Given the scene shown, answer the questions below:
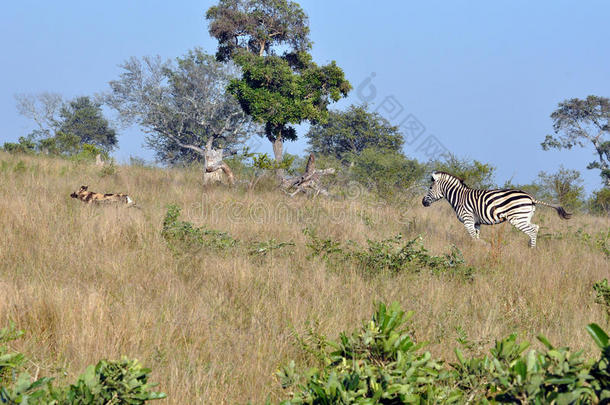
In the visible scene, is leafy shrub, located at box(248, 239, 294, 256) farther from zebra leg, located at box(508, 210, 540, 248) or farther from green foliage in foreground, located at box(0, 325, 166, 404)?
zebra leg, located at box(508, 210, 540, 248)

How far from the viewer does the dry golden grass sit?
335 cm

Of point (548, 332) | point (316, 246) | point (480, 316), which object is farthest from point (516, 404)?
point (316, 246)

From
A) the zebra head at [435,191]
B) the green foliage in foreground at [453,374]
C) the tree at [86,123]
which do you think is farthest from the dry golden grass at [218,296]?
the tree at [86,123]

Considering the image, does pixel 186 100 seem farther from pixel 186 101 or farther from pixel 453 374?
pixel 453 374

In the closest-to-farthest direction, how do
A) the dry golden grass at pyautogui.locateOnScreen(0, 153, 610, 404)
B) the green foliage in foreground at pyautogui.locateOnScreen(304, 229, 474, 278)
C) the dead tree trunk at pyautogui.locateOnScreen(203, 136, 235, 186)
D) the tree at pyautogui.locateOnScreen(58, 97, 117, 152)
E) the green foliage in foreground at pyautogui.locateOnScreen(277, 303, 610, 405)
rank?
1. the green foliage in foreground at pyautogui.locateOnScreen(277, 303, 610, 405)
2. the dry golden grass at pyautogui.locateOnScreen(0, 153, 610, 404)
3. the green foliage in foreground at pyautogui.locateOnScreen(304, 229, 474, 278)
4. the dead tree trunk at pyautogui.locateOnScreen(203, 136, 235, 186)
5. the tree at pyautogui.locateOnScreen(58, 97, 117, 152)

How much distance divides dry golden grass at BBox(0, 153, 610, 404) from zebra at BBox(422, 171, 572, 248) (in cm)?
87

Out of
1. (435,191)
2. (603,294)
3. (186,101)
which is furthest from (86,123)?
(603,294)

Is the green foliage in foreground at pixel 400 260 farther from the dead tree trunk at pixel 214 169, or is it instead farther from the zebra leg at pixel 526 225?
the dead tree trunk at pixel 214 169

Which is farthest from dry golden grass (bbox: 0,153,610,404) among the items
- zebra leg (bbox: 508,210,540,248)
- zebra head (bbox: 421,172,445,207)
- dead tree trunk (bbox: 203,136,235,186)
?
dead tree trunk (bbox: 203,136,235,186)

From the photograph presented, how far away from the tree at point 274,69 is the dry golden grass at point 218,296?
13.7 meters

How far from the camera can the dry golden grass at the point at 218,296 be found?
3.35m

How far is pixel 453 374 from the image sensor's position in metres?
2.09

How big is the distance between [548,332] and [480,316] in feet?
2.09

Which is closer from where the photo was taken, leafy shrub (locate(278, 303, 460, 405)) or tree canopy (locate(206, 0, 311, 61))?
leafy shrub (locate(278, 303, 460, 405))
